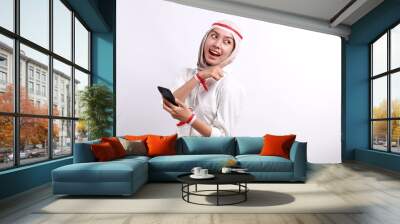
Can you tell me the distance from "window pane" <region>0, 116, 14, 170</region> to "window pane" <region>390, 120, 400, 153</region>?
7.01 meters

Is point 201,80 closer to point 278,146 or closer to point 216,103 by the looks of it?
point 216,103

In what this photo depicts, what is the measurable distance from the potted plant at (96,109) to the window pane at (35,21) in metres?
1.60

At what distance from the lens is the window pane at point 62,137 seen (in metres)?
6.32

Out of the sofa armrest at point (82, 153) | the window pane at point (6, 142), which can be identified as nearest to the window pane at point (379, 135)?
the sofa armrest at point (82, 153)

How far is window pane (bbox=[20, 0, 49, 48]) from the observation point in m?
5.28

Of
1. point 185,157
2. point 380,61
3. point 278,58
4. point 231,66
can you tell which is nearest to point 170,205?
point 185,157

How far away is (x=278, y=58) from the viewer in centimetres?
844

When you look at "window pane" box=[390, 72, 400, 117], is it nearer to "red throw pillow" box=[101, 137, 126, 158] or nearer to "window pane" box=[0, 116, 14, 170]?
"red throw pillow" box=[101, 137, 126, 158]

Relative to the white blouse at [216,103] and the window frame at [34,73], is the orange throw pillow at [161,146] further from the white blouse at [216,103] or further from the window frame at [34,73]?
the window frame at [34,73]

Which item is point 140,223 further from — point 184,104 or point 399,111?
point 399,111

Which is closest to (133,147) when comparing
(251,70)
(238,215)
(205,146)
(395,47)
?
(205,146)

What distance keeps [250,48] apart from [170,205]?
5014 millimetres

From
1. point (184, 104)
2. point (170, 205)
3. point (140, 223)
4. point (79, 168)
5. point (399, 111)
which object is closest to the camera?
point (140, 223)

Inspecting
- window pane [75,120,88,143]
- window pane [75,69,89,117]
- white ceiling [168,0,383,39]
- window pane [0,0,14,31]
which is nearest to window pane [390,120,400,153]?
white ceiling [168,0,383,39]
